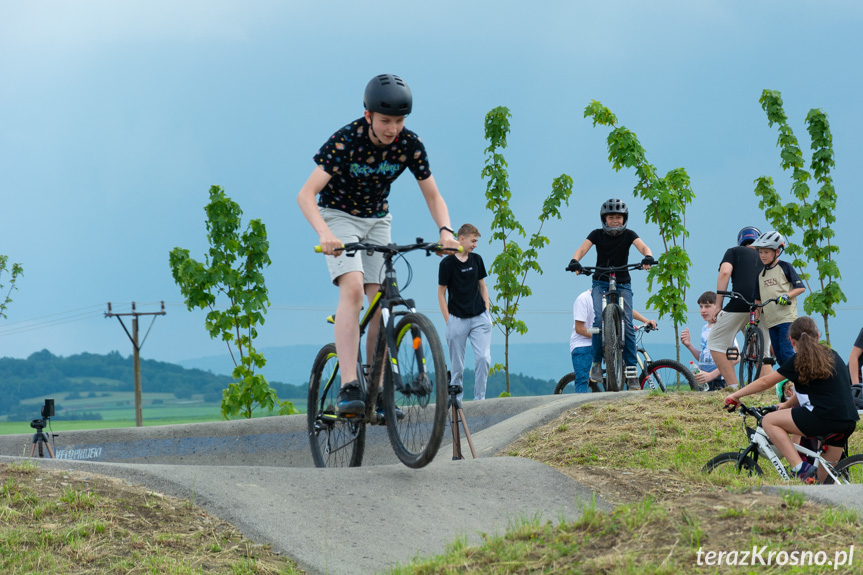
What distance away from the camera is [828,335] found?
716 inches

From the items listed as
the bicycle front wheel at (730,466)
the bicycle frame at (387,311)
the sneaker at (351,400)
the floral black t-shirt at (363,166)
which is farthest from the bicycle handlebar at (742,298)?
the sneaker at (351,400)

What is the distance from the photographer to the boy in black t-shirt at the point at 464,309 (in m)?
10.8

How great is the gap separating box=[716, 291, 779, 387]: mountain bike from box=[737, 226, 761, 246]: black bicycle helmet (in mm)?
1027

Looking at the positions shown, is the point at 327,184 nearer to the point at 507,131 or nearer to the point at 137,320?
the point at 507,131

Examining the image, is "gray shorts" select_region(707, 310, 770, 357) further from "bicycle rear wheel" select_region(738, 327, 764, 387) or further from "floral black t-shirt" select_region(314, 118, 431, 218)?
"floral black t-shirt" select_region(314, 118, 431, 218)

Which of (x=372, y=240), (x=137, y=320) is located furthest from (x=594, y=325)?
(x=137, y=320)

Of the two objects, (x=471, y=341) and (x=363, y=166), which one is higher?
(x=363, y=166)

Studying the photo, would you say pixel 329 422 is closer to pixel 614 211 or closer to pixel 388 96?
pixel 388 96

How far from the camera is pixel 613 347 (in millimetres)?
10695

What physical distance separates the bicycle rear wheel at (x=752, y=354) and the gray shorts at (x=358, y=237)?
246 inches

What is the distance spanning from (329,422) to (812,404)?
3.78 metres

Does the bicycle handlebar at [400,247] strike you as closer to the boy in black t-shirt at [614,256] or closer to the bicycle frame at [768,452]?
the bicycle frame at [768,452]

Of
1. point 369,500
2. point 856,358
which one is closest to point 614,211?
point 856,358

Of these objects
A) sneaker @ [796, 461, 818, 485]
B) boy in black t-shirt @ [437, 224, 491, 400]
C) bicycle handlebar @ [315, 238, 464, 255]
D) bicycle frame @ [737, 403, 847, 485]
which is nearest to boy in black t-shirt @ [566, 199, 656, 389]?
boy in black t-shirt @ [437, 224, 491, 400]
